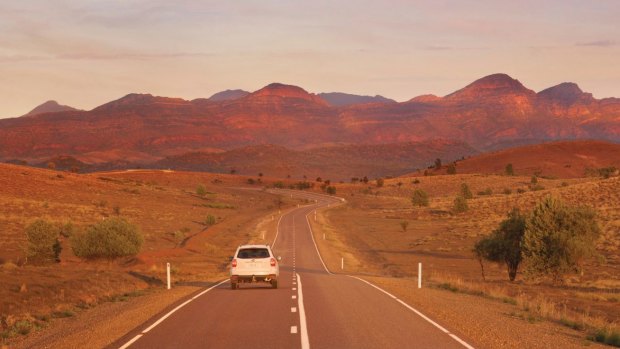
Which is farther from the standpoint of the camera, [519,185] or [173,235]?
[519,185]

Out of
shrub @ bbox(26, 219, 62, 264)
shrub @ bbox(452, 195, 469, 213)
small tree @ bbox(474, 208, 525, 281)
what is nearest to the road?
small tree @ bbox(474, 208, 525, 281)

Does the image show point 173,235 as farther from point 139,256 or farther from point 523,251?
point 523,251

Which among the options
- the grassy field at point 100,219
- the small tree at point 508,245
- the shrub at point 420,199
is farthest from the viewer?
the shrub at point 420,199

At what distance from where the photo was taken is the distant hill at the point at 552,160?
6722 inches

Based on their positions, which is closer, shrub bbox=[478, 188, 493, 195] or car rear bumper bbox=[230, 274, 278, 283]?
car rear bumper bbox=[230, 274, 278, 283]

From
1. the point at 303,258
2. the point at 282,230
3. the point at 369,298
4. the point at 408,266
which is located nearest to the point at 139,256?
the point at 303,258

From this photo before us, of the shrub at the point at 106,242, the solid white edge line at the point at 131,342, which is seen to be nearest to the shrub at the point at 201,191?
the shrub at the point at 106,242

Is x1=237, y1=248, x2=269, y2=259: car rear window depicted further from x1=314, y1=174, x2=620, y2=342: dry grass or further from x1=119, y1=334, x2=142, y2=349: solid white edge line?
x1=119, y1=334, x2=142, y2=349: solid white edge line

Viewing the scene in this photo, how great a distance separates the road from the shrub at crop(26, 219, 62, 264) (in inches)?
897

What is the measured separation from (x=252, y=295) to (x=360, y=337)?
9.66 metres

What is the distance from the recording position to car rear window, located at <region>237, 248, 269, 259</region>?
1022 inches

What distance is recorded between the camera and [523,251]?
40.8 metres

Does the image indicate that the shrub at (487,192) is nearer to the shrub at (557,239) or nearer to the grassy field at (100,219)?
the grassy field at (100,219)

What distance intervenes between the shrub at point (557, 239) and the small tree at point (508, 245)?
1613 mm
